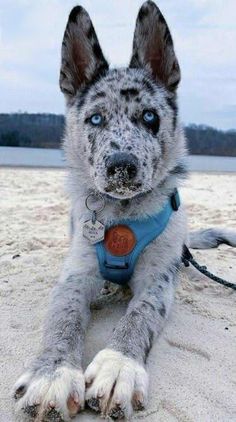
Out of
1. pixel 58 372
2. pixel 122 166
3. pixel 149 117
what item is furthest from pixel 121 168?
pixel 58 372

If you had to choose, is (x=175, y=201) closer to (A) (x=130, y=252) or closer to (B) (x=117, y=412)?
(A) (x=130, y=252)

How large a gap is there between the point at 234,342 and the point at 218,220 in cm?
371

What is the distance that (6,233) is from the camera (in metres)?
5.53

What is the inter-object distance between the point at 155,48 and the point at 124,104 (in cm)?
65

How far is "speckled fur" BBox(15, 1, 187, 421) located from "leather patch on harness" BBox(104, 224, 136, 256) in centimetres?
9

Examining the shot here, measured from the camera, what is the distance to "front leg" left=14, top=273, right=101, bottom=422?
208cm

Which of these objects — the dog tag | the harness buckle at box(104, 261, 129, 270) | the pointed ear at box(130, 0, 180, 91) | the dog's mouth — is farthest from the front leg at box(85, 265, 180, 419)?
the pointed ear at box(130, 0, 180, 91)

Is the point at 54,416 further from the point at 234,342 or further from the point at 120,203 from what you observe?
the point at 120,203

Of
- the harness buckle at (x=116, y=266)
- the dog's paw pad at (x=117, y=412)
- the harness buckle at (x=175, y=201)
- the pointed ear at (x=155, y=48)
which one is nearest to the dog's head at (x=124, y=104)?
the pointed ear at (x=155, y=48)

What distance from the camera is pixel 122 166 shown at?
9.05 feet

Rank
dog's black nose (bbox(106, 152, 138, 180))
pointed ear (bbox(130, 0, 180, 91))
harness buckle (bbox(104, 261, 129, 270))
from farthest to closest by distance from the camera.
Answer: pointed ear (bbox(130, 0, 180, 91))
harness buckle (bbox(104, 261, 129, 270))
dog's black nose (bbox(106, 152, 138, 180))

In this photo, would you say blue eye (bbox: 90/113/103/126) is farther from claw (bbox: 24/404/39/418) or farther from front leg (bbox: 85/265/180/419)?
claw (bbox: 24/404/39/418)

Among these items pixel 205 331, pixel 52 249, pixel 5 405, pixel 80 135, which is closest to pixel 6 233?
pixel 52 249

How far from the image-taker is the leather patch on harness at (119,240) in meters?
3.22
